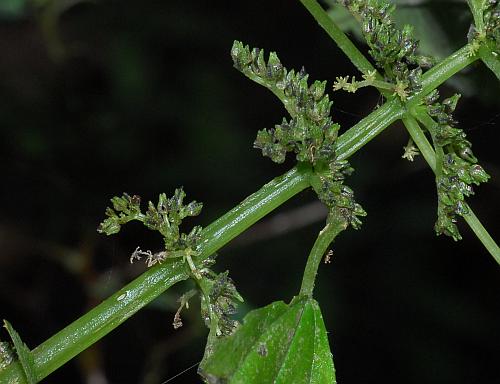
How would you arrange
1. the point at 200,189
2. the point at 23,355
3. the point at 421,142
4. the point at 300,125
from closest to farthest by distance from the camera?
the point at 23,355 < the point at 300,125 < the point at 421,142 < the point at 200,189

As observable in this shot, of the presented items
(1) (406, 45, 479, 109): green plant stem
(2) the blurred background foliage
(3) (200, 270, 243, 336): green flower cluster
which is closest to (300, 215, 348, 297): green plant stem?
(3) (200, 270, 243, 336): green flower cluster

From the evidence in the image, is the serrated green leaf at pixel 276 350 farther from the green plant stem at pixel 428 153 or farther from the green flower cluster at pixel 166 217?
the green plant stem at pixel 428 153

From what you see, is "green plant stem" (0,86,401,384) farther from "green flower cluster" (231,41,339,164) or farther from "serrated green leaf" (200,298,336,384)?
"serrated green leaf" (200,298,336,384)

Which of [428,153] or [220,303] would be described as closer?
[220,303]

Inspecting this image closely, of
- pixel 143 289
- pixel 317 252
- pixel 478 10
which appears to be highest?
pixel 478 10

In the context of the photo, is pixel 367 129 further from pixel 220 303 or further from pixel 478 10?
pixel 220 303

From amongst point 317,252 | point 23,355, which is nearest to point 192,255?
point 317,252

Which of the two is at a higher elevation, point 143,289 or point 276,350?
point 143,289
